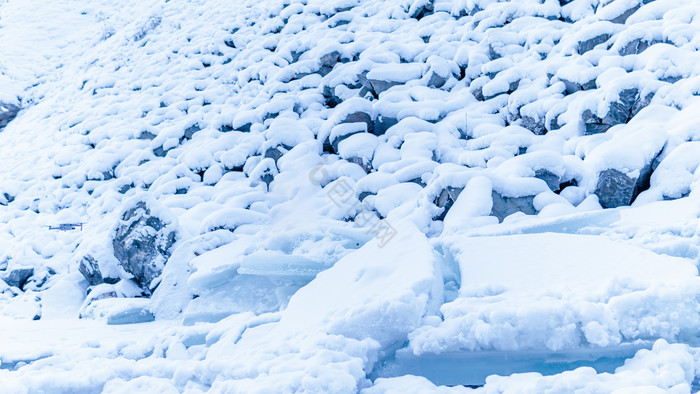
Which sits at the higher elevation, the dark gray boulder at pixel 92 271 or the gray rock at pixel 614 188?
the gray rock at pixel 614 188

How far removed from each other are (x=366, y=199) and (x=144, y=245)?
6.17 ft

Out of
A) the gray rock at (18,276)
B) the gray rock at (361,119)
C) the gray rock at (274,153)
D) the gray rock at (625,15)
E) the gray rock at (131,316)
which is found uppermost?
the gray rock at (625,15)

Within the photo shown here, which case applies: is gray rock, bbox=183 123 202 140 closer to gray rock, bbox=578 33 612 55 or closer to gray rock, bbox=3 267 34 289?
gray rock, bbox=3 267 34 289

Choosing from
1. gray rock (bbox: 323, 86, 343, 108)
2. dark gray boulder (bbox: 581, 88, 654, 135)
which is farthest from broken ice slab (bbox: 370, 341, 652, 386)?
gray rock (bbox: 323, 86, 343, 108)

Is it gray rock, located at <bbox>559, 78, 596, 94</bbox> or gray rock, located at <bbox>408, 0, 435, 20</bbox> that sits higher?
gray rock, located at <bbox>408, 0, 435, 20</bbox>

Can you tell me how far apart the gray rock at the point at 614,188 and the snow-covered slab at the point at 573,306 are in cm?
104

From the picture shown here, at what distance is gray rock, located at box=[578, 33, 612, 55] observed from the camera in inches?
182

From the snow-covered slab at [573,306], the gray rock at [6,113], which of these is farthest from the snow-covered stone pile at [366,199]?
the gray rock at [6,113]

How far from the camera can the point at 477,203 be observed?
3.33m

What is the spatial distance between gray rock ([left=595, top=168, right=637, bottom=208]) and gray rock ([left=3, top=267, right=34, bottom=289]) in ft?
16.5

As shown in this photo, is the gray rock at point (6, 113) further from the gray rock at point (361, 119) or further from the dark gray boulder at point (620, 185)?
the dark gray boulder at point (620, 185)

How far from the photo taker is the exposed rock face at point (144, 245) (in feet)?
13.1

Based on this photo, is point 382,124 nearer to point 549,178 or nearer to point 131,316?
point 549,178

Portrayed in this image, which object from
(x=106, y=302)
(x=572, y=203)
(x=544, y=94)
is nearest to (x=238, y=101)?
(x=106, y=302)
